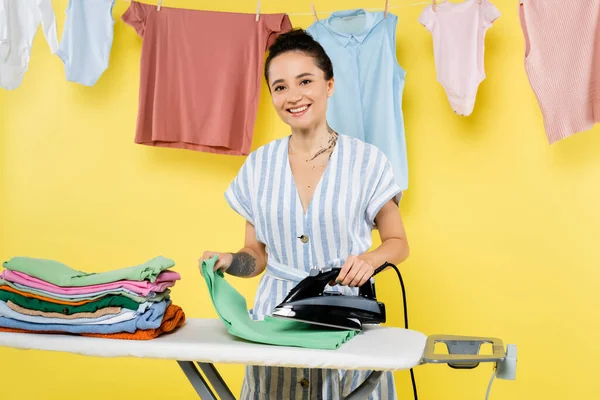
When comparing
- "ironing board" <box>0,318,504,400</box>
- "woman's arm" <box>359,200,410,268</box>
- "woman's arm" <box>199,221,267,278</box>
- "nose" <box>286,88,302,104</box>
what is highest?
"nose" <box>286,88,302,104</box>

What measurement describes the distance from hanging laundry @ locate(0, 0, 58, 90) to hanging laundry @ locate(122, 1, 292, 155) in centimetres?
36

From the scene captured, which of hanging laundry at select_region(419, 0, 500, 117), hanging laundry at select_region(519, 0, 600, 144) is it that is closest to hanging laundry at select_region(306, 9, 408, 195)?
hanging laundry at select_region(419, 0, 500, 117)

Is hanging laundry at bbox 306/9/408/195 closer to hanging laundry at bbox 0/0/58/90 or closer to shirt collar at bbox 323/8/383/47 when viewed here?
shirt collar at bbox 323/8/383/47

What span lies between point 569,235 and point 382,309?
171 cm

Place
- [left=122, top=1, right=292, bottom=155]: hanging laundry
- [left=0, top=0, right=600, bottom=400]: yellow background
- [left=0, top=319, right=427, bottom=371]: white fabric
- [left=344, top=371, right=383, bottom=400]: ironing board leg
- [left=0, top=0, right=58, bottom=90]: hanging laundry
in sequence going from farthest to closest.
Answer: [left=122, top=1, right=292, bottom=155]: hanging laundry → [left=0, top=0, right=600, bottom=400]: yellow background → [left=0, top=0, right=58, bottom=90]: hanging laundry → [left=344, top=371, right=383, bottom=400]: ironing board leg → [left=0, top=319, right=427, bottom=371]: white fabric

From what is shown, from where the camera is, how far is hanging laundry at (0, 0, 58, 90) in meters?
2.96

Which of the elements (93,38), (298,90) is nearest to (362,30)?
(93,38)

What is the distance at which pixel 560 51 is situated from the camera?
2.82m

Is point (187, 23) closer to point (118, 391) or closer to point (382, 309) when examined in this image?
point (118, 391)

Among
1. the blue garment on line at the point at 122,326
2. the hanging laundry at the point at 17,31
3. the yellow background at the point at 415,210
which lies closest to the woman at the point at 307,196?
the blue garment on line at the point at 122,326

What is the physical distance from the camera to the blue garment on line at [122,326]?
1.56 metres

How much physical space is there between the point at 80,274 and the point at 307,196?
2.00 feet

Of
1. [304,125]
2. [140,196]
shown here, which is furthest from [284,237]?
[140,196]

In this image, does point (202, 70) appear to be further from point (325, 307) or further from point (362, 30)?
point (325, 307)
